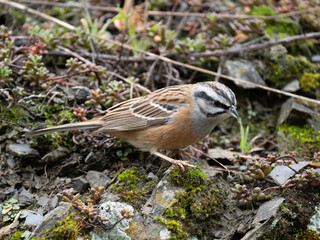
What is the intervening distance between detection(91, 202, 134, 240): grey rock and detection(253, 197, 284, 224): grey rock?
1295 millimetres

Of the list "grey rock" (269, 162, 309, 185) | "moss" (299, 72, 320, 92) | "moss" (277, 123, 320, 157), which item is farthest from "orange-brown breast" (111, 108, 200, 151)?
"moss" (299, 72, 320, 92)

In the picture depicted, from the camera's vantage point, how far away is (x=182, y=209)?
4.14 meters

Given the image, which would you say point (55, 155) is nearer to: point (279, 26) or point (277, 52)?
point (277, 52)

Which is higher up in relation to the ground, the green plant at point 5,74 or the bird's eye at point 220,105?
the green plant at point 5,74

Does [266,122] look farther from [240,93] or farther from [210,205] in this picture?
[210,205]

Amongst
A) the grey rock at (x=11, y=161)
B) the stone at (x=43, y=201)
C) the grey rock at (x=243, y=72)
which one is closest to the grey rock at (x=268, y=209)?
the stone at (x=43, y=201)

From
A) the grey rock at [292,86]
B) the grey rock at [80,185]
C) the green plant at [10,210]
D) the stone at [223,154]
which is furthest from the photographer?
the grey rock at [292,86]

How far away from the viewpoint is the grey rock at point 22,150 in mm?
4895

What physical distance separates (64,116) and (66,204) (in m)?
1.85

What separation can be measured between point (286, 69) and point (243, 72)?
758 mm

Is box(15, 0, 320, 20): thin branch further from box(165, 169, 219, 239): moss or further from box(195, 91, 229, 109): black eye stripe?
box(165, 169, 219, 239): moss

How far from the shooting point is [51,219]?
3732mm

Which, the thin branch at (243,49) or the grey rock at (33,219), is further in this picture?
the thin branch at (243,49)

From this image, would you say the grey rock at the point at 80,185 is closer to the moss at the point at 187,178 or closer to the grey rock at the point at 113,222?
the grey rock at the point at 113,222
